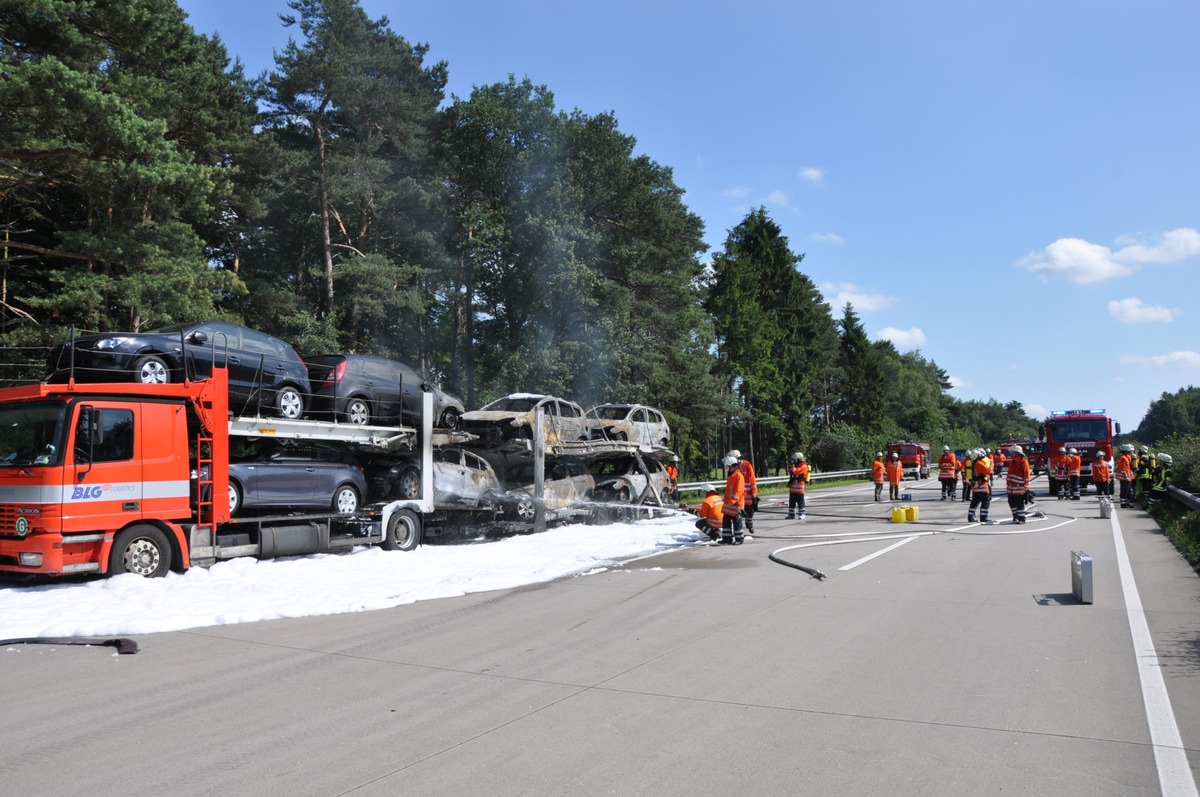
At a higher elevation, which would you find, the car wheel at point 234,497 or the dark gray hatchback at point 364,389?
the dark gray hatchback at point 364,389

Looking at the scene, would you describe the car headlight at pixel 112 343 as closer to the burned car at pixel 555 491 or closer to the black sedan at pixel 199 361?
the black sedan at pixel 199 361

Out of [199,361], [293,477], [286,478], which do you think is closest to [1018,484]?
[293,477]

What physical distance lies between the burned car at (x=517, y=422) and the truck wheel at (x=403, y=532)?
2.84m

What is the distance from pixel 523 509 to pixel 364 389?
4085mm

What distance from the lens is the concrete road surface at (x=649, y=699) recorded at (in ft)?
14.3

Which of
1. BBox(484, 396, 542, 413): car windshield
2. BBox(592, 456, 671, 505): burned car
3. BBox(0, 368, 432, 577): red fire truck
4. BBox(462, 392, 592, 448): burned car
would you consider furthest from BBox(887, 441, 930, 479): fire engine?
BBox(0, 368, 432, 577): red fire truck

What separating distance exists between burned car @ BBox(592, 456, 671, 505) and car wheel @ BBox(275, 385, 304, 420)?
26.5 feet

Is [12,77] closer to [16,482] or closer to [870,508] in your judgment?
[16,482]

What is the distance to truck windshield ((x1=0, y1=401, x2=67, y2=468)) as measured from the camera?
32.0 ft

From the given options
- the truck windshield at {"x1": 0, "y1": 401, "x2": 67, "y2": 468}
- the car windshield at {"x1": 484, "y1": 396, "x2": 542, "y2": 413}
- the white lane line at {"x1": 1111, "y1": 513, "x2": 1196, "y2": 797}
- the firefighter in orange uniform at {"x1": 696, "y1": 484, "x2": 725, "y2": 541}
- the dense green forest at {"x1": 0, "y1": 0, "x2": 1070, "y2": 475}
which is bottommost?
the white lane line at {"x1": 1111, "y1": 513, "x2": 1196, "y2": 797}

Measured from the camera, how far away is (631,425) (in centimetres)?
2006

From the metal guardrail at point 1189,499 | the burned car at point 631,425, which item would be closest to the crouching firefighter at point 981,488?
the metal guardrail at point 1189,499

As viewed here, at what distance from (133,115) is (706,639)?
54.0 feet

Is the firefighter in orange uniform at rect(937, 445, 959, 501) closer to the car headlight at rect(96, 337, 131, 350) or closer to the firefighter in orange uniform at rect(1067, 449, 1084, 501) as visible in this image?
the firefighter in orange uniform at rect(1067, 449, 1084, 501)
